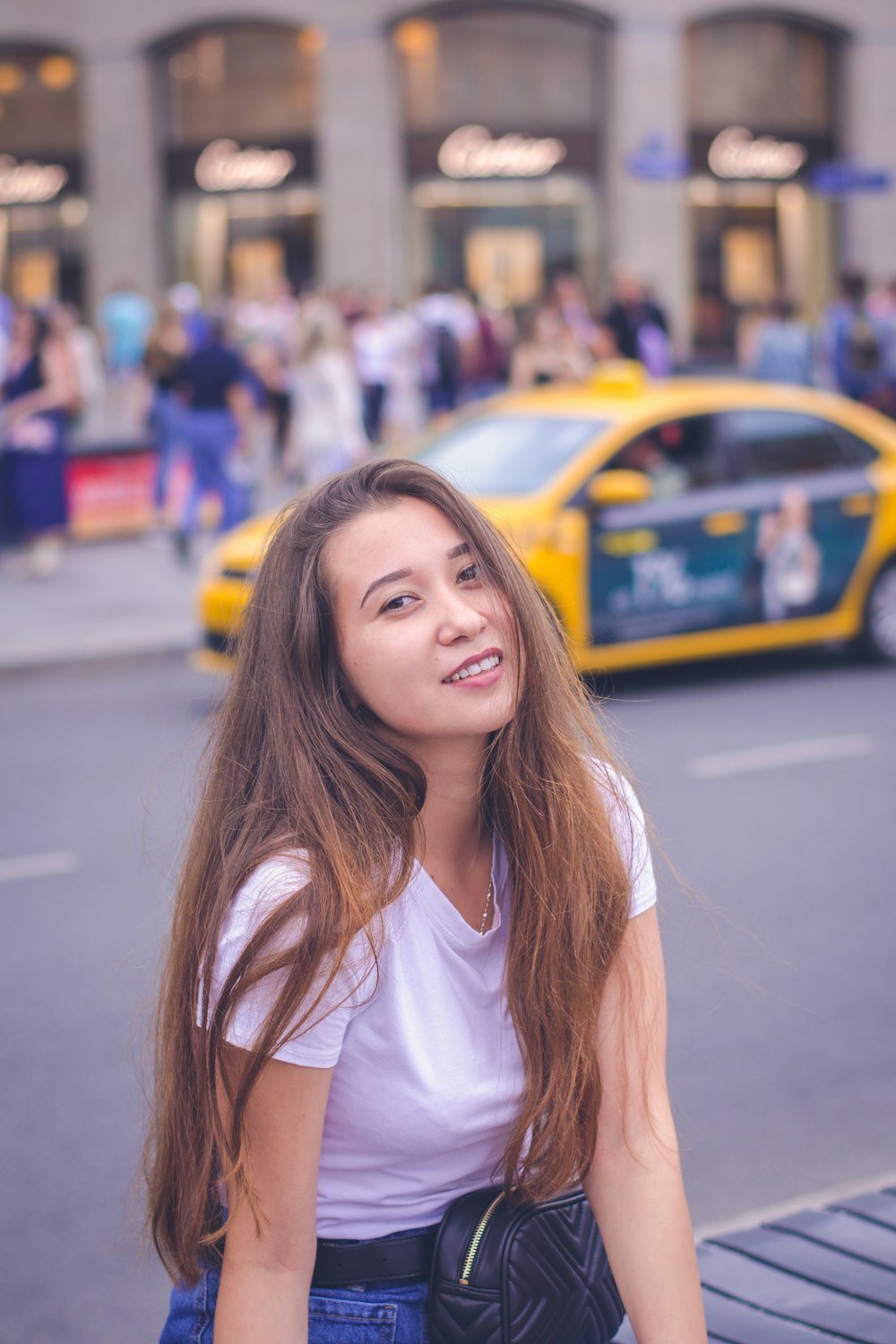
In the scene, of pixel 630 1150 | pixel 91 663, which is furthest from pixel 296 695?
pixel 91 663

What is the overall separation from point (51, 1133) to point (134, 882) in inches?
81.6

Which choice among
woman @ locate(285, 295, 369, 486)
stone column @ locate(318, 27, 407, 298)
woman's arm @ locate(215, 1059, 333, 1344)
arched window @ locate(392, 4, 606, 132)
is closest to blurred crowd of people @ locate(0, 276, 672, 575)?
woman @ locate(285, 295, 369, 486)

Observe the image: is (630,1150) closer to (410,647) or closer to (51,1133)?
(410,647)

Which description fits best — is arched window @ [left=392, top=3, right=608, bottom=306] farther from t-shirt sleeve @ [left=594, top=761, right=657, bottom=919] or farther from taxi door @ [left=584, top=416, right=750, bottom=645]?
t-shirt sleeve @ [left=594, top=761, right=657, bottom=919]

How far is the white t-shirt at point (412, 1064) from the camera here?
1.86m

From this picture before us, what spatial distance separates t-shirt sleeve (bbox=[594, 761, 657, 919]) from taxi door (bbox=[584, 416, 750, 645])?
672cm

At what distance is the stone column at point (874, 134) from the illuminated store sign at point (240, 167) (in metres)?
11.2

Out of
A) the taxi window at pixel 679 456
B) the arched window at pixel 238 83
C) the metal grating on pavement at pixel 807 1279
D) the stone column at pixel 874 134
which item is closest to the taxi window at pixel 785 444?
the taxi window at pixel 679 456

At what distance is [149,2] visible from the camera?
32.3m

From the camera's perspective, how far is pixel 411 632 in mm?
1943

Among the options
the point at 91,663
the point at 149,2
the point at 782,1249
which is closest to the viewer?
the point at 782,1249

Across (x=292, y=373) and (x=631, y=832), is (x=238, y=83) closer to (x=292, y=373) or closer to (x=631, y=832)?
(x=292, y=373)

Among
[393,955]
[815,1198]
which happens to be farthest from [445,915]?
[815,1198]

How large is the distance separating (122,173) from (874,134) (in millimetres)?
14852
